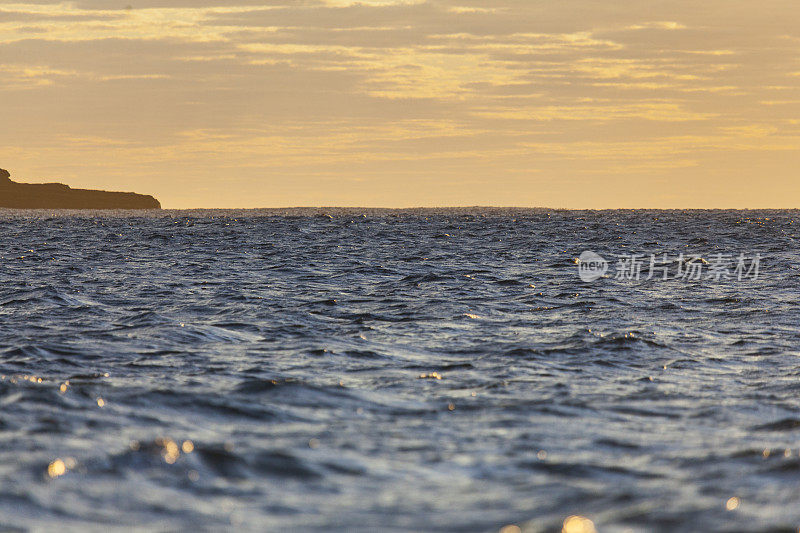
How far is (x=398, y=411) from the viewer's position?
11.5 meters

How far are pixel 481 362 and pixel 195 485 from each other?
7780 millimetres

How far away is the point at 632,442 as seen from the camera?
10.0 metres

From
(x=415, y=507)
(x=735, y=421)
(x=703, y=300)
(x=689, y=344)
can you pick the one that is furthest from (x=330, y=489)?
(x=703, y=300)

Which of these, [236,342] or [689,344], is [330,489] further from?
[689,344]

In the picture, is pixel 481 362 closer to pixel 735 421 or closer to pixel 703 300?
pixel 735 421

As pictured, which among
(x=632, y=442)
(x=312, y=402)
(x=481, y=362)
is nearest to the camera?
(x=632, y=442)

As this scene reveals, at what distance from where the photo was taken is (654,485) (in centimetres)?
→ 835

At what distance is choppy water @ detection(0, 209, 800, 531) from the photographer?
7738mm

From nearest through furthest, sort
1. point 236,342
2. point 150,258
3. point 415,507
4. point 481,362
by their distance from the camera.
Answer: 1. point 415,507
2. point 481,362
3. point 236,342
4. point 150,258

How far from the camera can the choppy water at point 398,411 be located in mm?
7738

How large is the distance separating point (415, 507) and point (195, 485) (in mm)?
2056

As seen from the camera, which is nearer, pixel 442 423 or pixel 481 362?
pixel 442 423

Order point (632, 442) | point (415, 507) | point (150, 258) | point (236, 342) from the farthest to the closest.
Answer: point (150, 258), point (236, 342), point (632, 442), point (415, 507)

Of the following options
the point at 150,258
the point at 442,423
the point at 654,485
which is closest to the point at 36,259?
the point at 150,258
